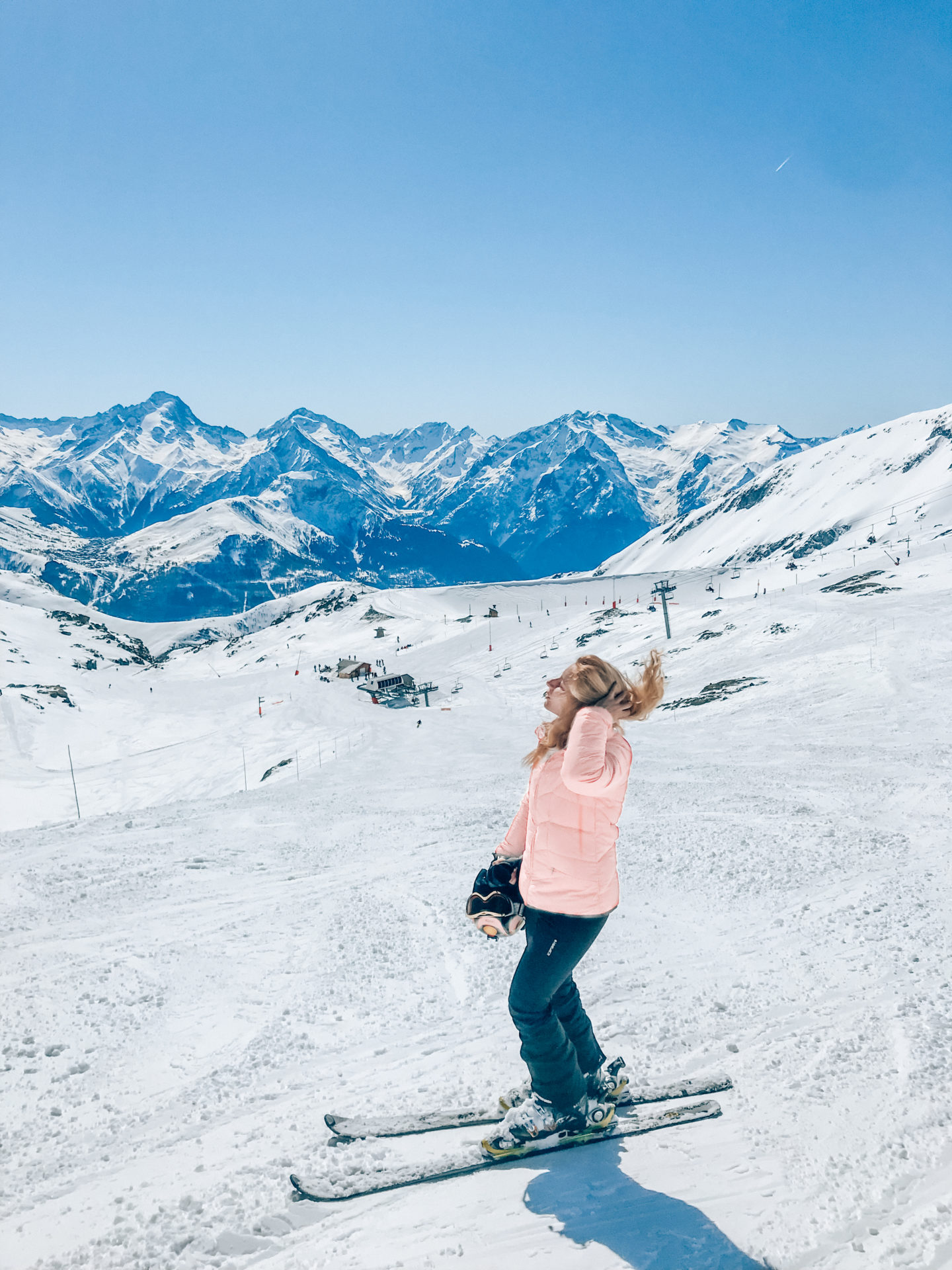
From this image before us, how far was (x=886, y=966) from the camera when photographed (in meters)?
6.47

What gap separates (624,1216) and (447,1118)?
1428 mm

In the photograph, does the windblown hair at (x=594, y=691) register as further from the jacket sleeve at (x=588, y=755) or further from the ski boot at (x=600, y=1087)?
the ski boot at (x=600, y=1087)

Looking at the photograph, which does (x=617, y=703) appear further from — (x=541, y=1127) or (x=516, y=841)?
(x=541, y=1127)

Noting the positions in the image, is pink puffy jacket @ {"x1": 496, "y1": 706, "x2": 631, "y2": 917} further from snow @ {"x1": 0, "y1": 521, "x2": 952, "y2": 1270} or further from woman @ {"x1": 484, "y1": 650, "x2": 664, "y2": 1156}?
snow @ {"x1": 0, "y1": 521, "x2": 952, "y2": 1270}

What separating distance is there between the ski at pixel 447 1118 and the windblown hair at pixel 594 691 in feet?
9.17

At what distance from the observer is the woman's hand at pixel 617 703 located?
12.7ft

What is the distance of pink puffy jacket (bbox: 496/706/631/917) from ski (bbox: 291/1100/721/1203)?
1766mm

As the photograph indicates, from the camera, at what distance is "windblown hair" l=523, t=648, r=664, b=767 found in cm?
385

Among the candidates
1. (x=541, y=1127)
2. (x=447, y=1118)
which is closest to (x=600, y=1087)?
(x=541, y=1127)

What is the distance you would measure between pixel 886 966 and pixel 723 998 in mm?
1675

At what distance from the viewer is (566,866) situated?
4043mm

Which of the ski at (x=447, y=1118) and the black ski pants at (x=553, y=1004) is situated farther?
the ski at (x=447, y=1118)

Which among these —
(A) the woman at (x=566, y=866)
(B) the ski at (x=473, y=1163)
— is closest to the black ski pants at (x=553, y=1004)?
(A) the woman at (x=566, y=866)

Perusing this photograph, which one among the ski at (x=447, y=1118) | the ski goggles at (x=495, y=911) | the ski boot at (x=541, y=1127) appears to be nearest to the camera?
the ski goggles at (x=495, y=911)
